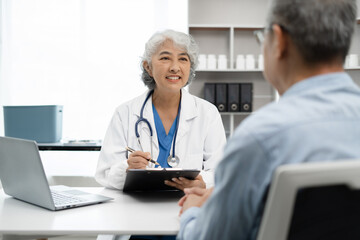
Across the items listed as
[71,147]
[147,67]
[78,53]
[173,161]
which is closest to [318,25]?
[173,161]

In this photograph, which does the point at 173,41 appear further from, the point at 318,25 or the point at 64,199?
the point at 318,25

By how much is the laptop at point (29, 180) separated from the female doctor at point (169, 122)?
406 millimetres

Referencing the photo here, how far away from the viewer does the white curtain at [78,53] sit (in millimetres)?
3975

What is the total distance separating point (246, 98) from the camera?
379 centimetres

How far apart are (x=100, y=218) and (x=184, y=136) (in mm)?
814

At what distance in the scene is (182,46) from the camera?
1891mm

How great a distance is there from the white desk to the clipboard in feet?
0.17

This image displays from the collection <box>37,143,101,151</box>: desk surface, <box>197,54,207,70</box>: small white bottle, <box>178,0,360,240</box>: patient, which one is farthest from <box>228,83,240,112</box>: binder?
<box>178,0,360,240</box>: patient

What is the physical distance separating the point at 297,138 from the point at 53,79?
3.79 m

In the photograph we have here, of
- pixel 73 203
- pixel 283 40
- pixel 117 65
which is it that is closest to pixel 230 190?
pixel 283 40

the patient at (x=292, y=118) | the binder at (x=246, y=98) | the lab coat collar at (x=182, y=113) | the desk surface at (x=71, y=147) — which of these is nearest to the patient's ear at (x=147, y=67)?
the lab coat collar at (x=182, y=113)

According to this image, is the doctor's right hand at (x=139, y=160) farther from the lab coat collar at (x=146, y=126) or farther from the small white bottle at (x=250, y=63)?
the small white bottle at (x=250, y=63)

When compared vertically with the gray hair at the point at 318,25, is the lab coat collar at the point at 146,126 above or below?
below

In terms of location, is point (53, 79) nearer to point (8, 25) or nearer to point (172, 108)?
point (8, 25)
